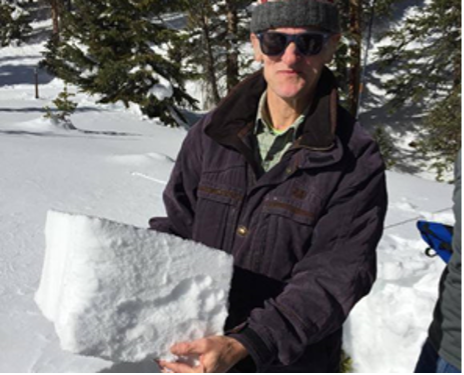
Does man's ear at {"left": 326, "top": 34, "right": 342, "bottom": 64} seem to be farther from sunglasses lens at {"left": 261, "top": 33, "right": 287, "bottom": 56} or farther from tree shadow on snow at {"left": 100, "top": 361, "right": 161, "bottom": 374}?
tree shadow on snow at {"left": 100, "top": 361, "right": 161, "bottom": 374}

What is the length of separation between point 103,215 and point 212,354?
3429mm

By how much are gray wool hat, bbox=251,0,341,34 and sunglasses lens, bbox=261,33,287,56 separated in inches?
1.1

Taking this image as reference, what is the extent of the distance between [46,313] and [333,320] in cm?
90

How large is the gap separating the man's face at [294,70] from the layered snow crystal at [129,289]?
55cm

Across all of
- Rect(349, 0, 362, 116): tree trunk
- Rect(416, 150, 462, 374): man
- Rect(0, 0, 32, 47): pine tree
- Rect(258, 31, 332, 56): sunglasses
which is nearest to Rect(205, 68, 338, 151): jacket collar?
Rect(258, 31, 332, 56): sunglasses

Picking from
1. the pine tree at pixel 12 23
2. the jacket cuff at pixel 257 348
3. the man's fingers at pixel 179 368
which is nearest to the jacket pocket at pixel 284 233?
the jacket cuff at pixel 257 348

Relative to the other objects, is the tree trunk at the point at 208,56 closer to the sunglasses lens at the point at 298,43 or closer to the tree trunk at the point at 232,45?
the tree trunk at the point at 232,45

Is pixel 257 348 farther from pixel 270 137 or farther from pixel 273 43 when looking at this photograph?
pixel 273 43

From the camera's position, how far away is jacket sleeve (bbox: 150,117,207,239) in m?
1.61

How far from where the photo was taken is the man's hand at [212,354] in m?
1.23

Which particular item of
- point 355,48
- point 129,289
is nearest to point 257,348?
point 129,289

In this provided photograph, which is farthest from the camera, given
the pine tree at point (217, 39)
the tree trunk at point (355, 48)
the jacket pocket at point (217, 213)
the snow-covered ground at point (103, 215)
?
the pine tree at point (217, 39)

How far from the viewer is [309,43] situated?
1.43 m

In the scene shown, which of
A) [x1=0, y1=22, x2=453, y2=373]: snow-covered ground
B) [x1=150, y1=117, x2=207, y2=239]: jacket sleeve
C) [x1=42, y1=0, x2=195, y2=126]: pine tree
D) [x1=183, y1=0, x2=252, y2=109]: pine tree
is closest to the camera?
[x1=150, y1=117, x2=207, y2=239]: jacket sleeve
